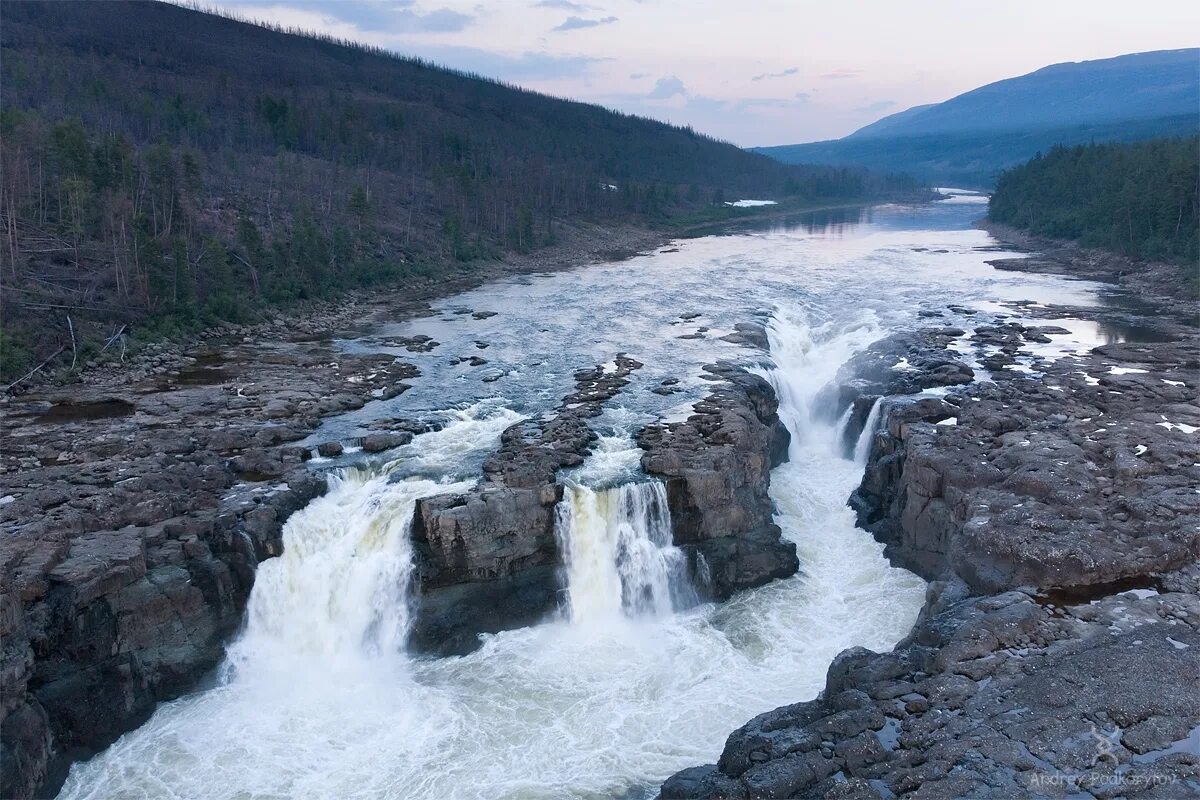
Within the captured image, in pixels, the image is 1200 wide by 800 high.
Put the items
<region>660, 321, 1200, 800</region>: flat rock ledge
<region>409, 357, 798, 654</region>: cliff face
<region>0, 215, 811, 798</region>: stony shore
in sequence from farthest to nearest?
1. <region>409, 357, 798, 654</region>: cliff face
2. <region>0, 215, 811, 798</region>: stony shore
3. <region>660, 321, 1200, 800</region>: flat rock ledge

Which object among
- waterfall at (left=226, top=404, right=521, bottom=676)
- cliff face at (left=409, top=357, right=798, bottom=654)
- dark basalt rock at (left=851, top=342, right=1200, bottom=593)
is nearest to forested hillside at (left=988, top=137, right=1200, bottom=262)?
dark basalt rock at (left=851, top=342, right=1200, bottom=593)

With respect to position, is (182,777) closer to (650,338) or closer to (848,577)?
(848,577)

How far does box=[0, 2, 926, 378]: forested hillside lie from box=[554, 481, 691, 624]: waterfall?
75.2 feet

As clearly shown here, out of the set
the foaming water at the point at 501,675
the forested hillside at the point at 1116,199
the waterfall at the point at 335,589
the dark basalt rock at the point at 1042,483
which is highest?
the forested hillside at the point at 1116,199

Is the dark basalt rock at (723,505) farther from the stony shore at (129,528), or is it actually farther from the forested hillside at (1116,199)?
the forested hillside at (1116,199)

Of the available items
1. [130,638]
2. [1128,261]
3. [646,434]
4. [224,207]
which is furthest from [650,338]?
[1128,261]

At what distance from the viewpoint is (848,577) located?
74.9ft

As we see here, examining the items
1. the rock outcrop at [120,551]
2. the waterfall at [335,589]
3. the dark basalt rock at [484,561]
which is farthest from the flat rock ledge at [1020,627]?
the rock outcrop at [120,551]

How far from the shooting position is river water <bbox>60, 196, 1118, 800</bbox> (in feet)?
52.9

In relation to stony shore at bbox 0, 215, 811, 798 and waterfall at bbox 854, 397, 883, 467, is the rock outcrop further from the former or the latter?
waterfall at bbox 854, 397, 883, 467

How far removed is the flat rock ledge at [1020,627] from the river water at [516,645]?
81.5 inches

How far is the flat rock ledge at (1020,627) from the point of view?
12789mm

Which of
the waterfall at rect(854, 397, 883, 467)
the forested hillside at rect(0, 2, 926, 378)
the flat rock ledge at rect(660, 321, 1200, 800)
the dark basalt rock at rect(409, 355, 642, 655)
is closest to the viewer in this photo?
the flat rock ledge at rect(660, 321, 1200, 800)

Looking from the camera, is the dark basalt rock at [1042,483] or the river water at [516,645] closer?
the river water at [516,645]
